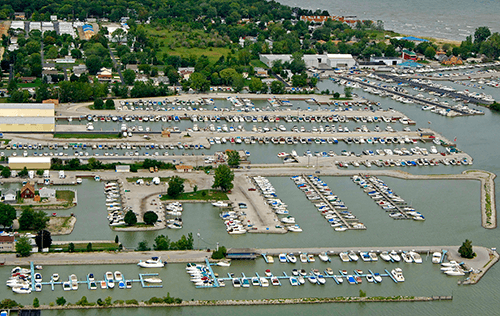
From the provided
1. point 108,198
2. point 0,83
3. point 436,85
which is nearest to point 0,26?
point 0,83

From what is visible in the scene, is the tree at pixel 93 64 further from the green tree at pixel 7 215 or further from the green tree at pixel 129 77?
the green tree at pixel 7 215

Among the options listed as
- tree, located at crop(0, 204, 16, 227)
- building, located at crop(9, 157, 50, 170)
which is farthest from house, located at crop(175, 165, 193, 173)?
tree, located at crop(0, 204, 16, 227)

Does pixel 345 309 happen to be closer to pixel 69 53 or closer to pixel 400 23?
pixel 69 53

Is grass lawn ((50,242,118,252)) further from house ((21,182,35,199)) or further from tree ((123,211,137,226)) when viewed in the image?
house ((21,182,35,199))

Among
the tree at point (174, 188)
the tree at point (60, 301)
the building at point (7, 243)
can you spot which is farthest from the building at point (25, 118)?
the tree at point (60, 301)

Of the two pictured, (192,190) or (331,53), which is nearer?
(192,190)
